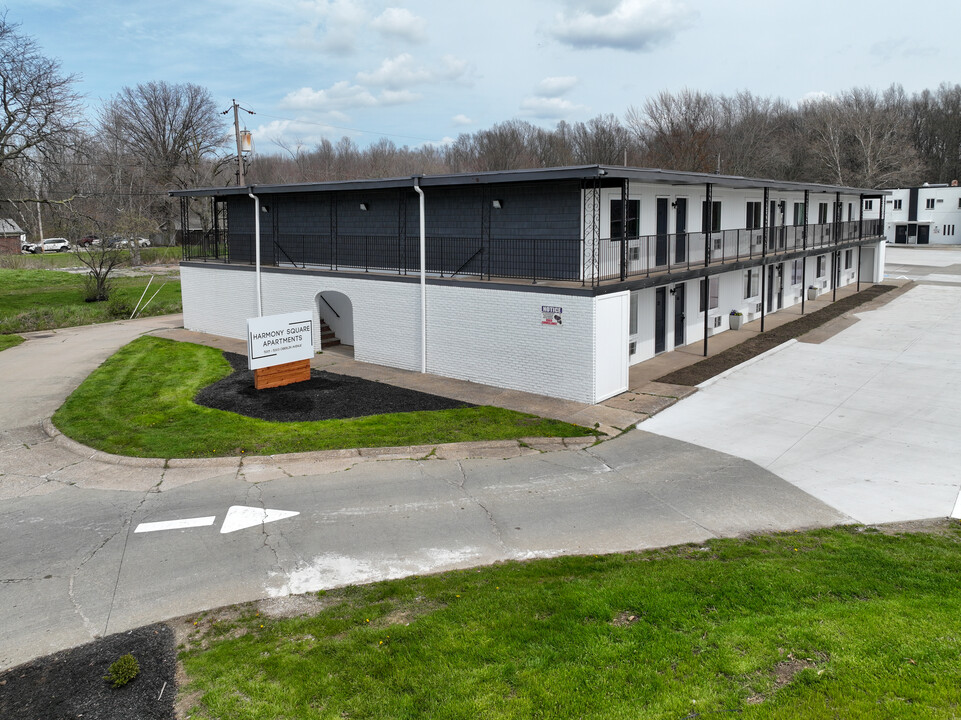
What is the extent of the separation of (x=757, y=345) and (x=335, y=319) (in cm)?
1360

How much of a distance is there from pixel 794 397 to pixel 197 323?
20249 mm

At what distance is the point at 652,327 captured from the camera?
21.7m

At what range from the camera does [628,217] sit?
19.7 metres

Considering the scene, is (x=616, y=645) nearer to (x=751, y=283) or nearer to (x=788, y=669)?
(x=788, y=669)

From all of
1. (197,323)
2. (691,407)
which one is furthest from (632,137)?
(691,407)

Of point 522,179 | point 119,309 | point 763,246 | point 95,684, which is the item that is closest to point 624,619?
point 95,684

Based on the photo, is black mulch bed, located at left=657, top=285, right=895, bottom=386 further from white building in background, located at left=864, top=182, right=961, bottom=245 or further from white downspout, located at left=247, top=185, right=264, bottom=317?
white building in background, located at left=864, top=182, right=961, bottom=245

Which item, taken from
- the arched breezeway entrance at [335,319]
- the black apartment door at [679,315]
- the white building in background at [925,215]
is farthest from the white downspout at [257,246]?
the white building in background at [925,215]

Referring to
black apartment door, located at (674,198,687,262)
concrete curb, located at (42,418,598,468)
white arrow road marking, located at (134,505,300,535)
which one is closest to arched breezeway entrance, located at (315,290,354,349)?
black apartment door, located at (674,198,687,262)

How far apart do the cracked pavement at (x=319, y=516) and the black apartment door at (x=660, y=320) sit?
7.70 metres

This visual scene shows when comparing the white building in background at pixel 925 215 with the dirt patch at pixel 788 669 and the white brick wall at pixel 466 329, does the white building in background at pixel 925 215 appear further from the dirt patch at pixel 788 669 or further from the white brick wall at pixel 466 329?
the dirt patch at pixel 788 669

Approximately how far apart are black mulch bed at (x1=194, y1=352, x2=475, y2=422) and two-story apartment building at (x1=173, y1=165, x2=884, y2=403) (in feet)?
6.59

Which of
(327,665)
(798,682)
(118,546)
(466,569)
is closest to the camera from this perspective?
(798,682)

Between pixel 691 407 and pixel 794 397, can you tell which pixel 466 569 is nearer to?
pixel 691 407
